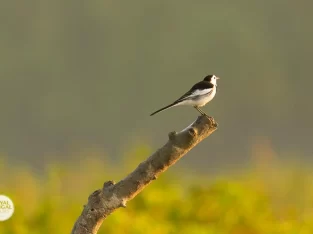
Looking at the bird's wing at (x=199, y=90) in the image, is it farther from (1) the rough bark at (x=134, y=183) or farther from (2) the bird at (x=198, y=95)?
(1) the rough bark at (x=134, y=183)

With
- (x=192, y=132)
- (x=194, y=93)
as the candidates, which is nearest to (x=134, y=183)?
(x=192, y=132)

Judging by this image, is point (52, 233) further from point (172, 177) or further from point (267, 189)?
point (267, 189)

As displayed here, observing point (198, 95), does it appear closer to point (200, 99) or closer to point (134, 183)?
point (200, 99)

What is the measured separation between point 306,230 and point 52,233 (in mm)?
1153

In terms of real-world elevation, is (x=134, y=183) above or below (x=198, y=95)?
below

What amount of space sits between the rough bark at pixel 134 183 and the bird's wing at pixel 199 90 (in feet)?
1.63

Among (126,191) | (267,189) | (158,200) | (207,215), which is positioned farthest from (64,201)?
(126,191)

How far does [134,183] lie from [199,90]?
61 cm

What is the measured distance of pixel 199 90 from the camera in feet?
6.26

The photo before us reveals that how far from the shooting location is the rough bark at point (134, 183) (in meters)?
1.36

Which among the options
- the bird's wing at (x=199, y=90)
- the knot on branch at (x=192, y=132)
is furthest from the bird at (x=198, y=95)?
the knot on branch at (x=192, y=132)

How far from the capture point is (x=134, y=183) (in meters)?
1.36

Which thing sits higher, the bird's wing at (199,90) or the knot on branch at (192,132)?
the bird's wing at (199,90)

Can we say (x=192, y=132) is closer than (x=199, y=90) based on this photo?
Yes
